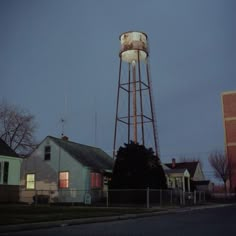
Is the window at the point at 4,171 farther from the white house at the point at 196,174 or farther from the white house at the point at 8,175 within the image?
the white house at the point at 196,174

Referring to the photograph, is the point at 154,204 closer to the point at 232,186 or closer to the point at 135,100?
the point at 135,100

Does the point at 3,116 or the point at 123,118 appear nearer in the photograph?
the point at 123,118

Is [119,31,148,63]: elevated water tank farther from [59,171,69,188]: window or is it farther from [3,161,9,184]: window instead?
[3,161,9,184]: window

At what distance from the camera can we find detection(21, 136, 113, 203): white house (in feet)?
114

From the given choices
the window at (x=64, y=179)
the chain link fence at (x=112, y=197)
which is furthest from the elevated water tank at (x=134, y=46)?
the chain link fence at (x=112, y=197)

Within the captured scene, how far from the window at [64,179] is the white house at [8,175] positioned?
442 centimetres

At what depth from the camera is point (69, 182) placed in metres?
35.3

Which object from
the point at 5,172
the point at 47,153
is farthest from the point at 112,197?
the point at 47,153

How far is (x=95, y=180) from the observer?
36156 mm

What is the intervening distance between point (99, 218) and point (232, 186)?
51.2 metres

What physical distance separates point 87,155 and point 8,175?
31.5 feet

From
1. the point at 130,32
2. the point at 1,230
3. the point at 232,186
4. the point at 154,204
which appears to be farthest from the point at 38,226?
the point at 232,186

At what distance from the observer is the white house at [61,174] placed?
34.7 meters

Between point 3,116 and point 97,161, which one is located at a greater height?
point 3,116
